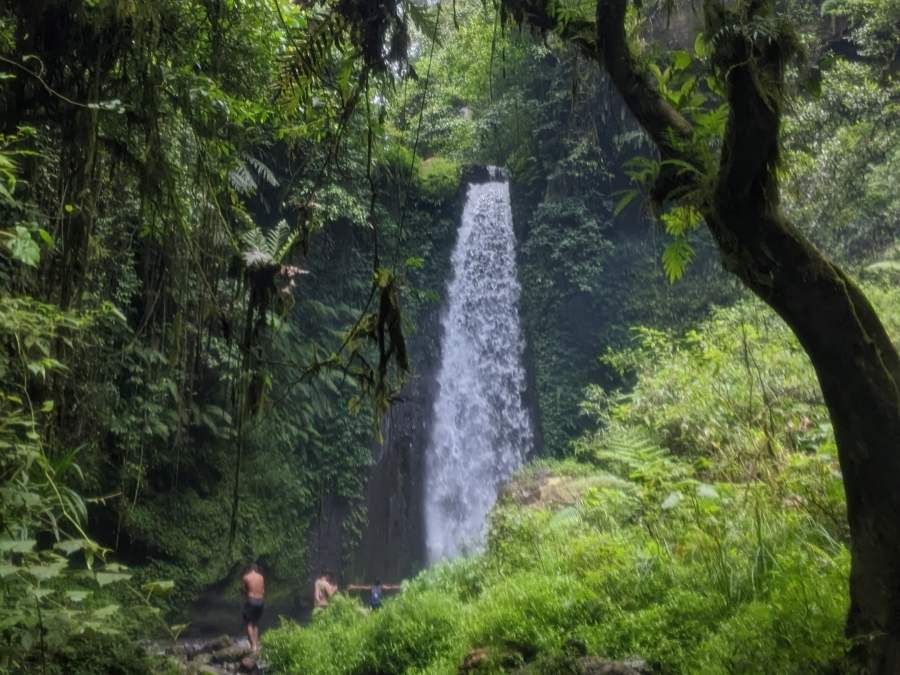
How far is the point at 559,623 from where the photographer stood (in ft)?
17.6

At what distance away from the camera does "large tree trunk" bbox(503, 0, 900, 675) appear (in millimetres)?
3020

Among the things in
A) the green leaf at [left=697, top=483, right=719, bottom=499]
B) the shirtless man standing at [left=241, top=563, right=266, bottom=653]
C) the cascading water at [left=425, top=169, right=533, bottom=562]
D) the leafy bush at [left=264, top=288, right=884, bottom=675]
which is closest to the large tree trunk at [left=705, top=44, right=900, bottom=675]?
the leafy bush at [left=264, top=288, right=884, bottom=675]

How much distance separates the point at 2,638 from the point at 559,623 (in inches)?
151

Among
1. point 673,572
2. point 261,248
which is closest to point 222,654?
point 673,572

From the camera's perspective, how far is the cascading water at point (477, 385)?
16531 mm

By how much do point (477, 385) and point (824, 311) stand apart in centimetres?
1436

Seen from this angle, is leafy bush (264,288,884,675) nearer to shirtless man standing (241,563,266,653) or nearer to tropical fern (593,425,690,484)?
tropical fern (593,425,690,484)

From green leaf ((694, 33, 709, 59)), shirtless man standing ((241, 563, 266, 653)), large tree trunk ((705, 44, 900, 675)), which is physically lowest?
shirtless man standing ((241, 563, 266, 653))

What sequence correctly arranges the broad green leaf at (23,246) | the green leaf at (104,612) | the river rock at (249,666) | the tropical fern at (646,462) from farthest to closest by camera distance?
1. the river rock at (249,666)
2. the tropical fern at (646,462)
3. the broad green leaf at (23,246)
4. the green leaf at (104,612)

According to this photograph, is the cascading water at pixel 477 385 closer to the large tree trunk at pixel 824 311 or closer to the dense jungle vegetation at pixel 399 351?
the dense jungle vegetation at pixel 399 351

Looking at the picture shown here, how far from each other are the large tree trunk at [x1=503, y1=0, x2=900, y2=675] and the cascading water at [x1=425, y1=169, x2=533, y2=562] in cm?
1278

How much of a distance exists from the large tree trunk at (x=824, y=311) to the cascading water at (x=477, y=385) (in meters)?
12.8

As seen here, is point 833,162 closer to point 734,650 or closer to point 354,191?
point 354,191

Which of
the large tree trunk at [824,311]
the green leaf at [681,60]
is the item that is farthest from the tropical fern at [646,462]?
the green leaf at [681,60]
